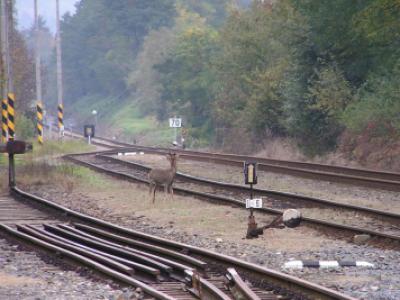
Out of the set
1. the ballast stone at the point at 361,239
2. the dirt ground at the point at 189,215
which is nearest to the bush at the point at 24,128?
the dirt ground at the point at 189,215

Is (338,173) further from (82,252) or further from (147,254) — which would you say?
(147,254)

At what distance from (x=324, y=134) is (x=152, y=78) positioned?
52.4 meters

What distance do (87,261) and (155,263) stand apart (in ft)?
3.58

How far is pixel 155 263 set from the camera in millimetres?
12609

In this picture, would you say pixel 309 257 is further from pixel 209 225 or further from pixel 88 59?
pixel 88 59

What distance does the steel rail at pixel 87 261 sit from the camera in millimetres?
10942

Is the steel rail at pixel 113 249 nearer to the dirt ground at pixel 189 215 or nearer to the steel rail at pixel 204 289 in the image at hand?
the steel rail at pixel 204 289

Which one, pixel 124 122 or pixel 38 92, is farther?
pixel 124 122

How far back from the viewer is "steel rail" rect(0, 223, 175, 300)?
35.9ft

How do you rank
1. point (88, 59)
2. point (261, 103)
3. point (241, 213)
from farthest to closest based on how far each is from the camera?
point (88, 59)
point (261, 103)
point (241, 213)

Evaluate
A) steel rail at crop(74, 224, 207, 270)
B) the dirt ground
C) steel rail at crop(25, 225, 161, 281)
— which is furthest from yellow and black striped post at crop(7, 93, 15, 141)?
steel rail at crop(25, 225, 161, 281)

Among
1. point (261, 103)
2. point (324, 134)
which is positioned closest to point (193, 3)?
point (261, 103)

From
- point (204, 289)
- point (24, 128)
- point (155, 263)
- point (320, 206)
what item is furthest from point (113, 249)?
point (24, 128)

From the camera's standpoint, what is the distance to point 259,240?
1555 centimetres
